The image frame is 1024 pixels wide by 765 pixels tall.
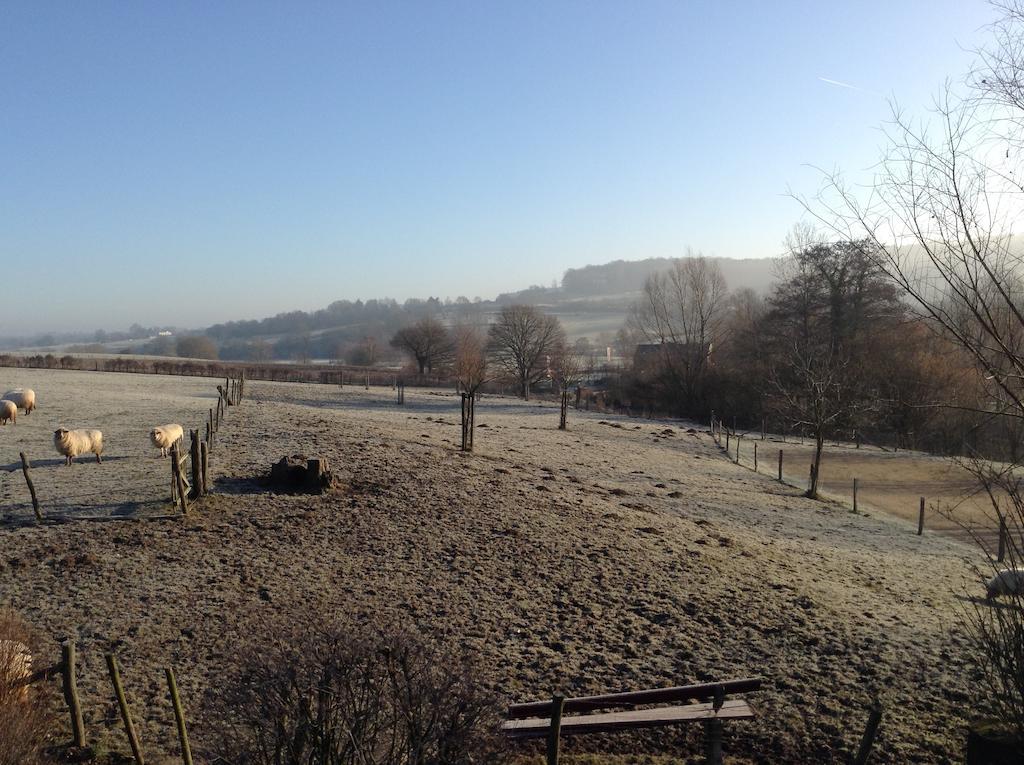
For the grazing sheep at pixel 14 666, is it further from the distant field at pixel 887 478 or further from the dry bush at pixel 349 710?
the distant field at pixel 887 478

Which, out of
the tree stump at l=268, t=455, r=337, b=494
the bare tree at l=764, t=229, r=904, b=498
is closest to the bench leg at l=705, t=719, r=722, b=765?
the tree stump at l=268, t=455, r=337, b=494

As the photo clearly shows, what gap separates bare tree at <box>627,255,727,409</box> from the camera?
212ft

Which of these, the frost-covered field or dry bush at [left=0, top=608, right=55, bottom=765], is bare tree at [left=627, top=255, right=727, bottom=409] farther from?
dry bush at [left=0, top=608, right=55, bottom=765]

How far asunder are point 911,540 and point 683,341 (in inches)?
1938

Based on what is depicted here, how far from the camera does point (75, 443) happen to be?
63.8ft

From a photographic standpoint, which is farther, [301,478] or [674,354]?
[674,354]

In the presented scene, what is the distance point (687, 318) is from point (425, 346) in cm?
2794

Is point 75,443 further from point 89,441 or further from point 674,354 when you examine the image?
point 674,354

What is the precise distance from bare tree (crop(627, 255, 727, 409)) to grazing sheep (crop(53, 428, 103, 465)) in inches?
1975

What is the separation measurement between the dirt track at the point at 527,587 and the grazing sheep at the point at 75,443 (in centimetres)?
75

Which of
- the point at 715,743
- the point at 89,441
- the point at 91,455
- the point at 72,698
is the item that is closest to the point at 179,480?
the point at 89,441

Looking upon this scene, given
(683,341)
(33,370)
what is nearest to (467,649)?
(33,370)

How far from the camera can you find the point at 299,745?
15.5 ft

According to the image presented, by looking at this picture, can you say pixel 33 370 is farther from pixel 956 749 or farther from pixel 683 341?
pixel 956 749
